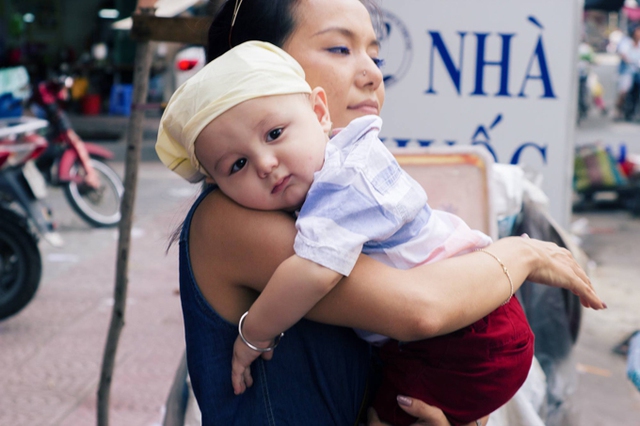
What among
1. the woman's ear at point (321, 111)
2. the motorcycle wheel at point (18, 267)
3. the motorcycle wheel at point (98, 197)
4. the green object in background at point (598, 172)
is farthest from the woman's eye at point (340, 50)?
the green object in background at point (598, 172)

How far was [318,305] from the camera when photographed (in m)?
1.30

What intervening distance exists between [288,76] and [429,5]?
80.9 inches

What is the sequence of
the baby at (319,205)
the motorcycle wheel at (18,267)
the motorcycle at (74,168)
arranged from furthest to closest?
the motorcycle at (74,168) < the motorcycle wheel at (18,267) < the baby at (319,205)

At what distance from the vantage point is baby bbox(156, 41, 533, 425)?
125 cm

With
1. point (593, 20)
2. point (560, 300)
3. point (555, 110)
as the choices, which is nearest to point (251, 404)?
point (560, 300)

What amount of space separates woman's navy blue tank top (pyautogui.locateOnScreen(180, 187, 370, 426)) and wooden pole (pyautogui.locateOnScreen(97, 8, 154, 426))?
4.12 feet

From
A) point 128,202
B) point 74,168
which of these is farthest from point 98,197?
point 128,202

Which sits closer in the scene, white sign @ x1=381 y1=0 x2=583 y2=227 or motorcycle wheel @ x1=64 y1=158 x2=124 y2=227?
white sign @ x1=381 y1=0 x2=583 y2=227

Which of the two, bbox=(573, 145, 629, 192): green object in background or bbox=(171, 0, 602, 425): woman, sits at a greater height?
bbox=(171, 0, 602, 425): woman

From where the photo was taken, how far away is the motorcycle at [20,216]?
184 inches

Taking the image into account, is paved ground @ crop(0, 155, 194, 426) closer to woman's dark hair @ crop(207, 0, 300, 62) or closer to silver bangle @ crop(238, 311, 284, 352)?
woman's dark hair @ crop(207, 0, 300, 62)

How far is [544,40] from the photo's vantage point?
3186mm

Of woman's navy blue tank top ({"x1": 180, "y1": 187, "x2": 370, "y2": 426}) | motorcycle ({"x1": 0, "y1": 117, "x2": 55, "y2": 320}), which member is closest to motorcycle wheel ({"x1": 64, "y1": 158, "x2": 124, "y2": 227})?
motorcycle ({"x1": 0, "y1": 117, "x2": 55, "y2": 320})

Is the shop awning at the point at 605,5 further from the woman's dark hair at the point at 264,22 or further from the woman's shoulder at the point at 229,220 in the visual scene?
the woman's shoulder at the point at 229,220
